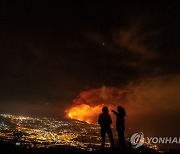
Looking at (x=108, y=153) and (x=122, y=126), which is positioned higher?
(x=122, y=126)

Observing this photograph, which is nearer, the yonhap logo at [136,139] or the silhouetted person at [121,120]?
the silhouetted person at [121,120]

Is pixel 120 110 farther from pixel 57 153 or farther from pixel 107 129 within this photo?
pixel 57 153

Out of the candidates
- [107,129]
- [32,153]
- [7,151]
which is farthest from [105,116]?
[7,151]

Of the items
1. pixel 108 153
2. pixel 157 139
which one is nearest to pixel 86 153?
pixel 108 153

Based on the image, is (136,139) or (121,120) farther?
(136,139)

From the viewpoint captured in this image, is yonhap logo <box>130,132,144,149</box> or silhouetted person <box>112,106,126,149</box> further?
yonhap logo <box>130,132,144,149</box>

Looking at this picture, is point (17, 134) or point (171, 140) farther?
point (171, 140)

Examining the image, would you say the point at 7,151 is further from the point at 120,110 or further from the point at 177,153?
the point at 177,153

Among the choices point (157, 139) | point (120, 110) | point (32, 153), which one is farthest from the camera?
point (157, 139)

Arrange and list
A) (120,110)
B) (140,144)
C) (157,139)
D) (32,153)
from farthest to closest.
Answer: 1. (157,139)
2. (140,144)
3. (120,110)
4. (32,153)
